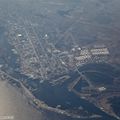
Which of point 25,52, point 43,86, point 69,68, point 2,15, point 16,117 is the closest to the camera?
point 16,117

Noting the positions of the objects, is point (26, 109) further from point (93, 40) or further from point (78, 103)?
point (93, 40)

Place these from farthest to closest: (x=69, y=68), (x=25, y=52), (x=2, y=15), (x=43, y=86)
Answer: (x=2, y=15), (x=25, y=52), (x=69, y=68), (x=43, y=86)

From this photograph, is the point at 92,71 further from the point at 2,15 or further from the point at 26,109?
the point at 2,15

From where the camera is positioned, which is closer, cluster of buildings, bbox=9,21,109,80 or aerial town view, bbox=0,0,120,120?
aerial town view, bbox=0,0,120,120

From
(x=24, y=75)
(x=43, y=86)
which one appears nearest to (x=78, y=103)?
(x=43, y=86)

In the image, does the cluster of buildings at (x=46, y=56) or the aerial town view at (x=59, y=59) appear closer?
the aerial town view at (x=59, y=59)

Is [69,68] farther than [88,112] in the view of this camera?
Yes

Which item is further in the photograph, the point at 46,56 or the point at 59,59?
the point at 46,56
